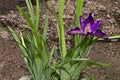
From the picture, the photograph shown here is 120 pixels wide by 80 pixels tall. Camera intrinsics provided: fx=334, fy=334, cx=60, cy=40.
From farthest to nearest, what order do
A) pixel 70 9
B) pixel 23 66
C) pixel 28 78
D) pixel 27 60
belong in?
pixel 70 9, pixel 23 66, pixel 28 78, pixel 27 60

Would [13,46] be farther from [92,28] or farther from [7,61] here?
[92,28]

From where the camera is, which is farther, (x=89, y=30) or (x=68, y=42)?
(x=68, y=42)

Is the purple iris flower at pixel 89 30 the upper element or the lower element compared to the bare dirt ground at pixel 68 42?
upper

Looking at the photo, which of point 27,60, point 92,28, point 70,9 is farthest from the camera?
point 70,9

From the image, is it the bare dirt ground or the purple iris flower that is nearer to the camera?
the purple iris flower

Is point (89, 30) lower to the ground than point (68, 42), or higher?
higher

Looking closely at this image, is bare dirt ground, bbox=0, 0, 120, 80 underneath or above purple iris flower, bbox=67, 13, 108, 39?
underneath

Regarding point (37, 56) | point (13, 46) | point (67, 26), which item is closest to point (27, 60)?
point (37, 56)

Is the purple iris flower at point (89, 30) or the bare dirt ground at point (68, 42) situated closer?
the purple iris flower at point (89, 30)
